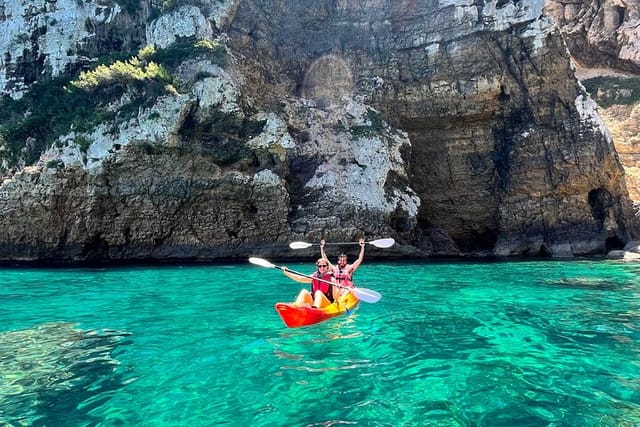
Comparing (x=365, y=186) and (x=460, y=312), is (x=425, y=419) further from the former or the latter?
(x=365, y=186)

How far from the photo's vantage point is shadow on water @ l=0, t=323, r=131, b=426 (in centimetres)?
481

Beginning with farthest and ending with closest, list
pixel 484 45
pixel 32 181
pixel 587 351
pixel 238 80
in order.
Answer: pixel 484 45 < pixel 238 80 < pixel 32 181 < pixel 587 351

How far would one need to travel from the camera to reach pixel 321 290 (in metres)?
9.55

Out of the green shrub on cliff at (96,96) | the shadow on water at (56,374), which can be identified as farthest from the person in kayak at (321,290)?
the green shrub on cliff at (96,96)

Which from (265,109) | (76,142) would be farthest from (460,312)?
(76,142)

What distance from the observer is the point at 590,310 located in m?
9.80

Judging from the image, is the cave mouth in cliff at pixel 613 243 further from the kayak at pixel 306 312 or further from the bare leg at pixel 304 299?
the bare leg at pixel 304 299

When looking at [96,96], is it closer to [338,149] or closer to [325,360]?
[338,149]

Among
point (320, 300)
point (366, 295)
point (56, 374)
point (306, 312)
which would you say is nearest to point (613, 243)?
point (366, 295)

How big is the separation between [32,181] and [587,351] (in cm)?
2263

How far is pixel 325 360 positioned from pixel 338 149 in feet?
63.8

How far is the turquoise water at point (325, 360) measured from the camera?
4.85 metres

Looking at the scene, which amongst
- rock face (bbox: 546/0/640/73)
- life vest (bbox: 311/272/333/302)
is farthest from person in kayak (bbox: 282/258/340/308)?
rock face (bbox: 546/0/640/73)

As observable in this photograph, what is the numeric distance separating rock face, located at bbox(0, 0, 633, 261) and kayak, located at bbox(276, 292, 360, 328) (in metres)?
13.5
